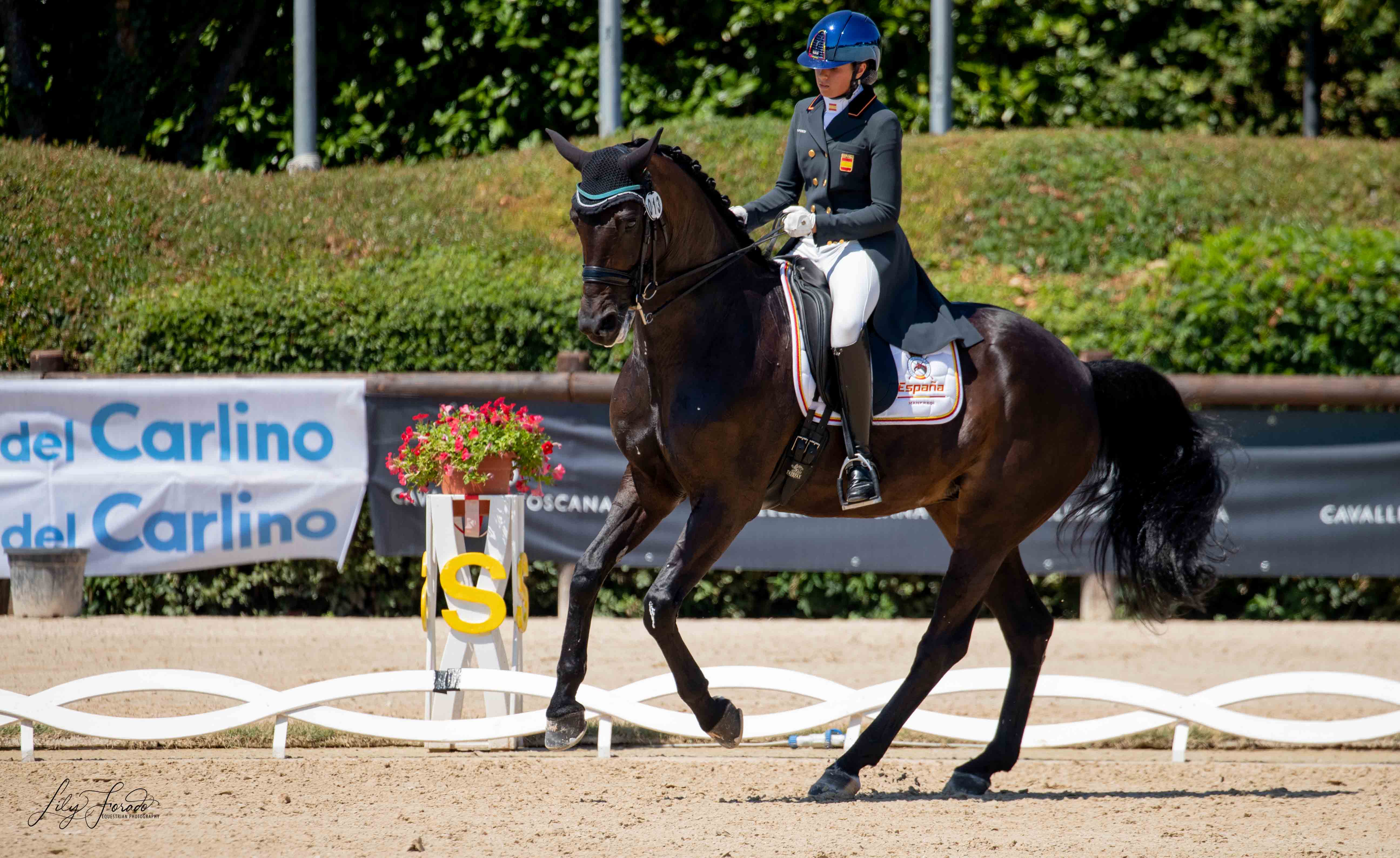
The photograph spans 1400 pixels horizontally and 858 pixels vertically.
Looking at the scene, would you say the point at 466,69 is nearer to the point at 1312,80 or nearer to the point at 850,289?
the point at 1312,80

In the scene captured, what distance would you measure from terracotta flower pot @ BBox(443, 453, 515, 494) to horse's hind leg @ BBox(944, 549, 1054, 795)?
84.9 inches

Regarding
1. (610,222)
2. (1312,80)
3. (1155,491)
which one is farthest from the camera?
(1312,80)

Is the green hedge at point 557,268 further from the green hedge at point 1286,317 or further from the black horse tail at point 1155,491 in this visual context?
the black horse tail at point 1155,491

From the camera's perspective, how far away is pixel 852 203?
→ 454cm

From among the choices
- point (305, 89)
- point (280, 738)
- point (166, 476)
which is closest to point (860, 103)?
point (280, 738)

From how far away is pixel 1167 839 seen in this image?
3.84 meters

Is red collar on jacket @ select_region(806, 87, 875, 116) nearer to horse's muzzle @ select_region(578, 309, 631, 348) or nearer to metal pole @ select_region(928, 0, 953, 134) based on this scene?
horse's muzzle @ select_region(578, 309, 631, 348)

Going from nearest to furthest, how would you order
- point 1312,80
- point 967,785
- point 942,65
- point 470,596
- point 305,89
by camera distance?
point 967,785, point 470,596, point 942,65, point 305,89, point 1312,80

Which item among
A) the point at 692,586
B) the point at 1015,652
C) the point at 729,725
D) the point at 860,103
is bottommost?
the point at 729,725

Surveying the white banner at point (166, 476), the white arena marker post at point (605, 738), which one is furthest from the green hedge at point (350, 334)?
the white arena marker post at point (605, 738)

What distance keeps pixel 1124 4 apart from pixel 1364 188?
14.2ft

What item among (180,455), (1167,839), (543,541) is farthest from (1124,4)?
(1167,839)

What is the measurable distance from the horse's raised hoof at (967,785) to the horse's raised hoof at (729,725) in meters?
0.85

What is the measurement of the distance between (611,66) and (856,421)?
8.23 m
